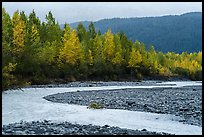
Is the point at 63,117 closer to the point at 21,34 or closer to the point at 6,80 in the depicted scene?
the point at 6,80

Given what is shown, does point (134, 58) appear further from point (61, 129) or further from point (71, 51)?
point (61, 129)

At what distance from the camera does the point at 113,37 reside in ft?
263

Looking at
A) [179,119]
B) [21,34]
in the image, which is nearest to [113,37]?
[21,34]

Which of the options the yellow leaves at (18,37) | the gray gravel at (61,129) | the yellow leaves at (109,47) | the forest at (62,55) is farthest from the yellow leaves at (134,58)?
the gray gravel at (61,129)

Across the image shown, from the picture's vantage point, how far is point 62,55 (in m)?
64.4

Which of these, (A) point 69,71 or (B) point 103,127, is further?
(A) point 69,71

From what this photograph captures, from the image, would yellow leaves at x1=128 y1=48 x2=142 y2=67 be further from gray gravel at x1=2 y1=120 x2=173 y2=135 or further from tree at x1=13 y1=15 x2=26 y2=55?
gray gravel at x1=2 y1=120 x2=173 y2=135

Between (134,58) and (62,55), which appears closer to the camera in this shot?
(62,55)

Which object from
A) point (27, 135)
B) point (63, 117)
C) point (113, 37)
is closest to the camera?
point (27, 135)

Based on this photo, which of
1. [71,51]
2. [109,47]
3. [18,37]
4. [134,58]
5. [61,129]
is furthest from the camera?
[134,58]

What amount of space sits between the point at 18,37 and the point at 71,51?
16.3 metres

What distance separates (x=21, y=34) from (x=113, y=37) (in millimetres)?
32365

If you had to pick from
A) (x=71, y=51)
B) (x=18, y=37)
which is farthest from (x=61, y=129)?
(x=71, y=51)

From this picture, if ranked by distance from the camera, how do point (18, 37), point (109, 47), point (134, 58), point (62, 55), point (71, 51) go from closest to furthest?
point (18, 37)
point (62, 55)
point (71, 51)
point (109, 47)
point (134, 58)
